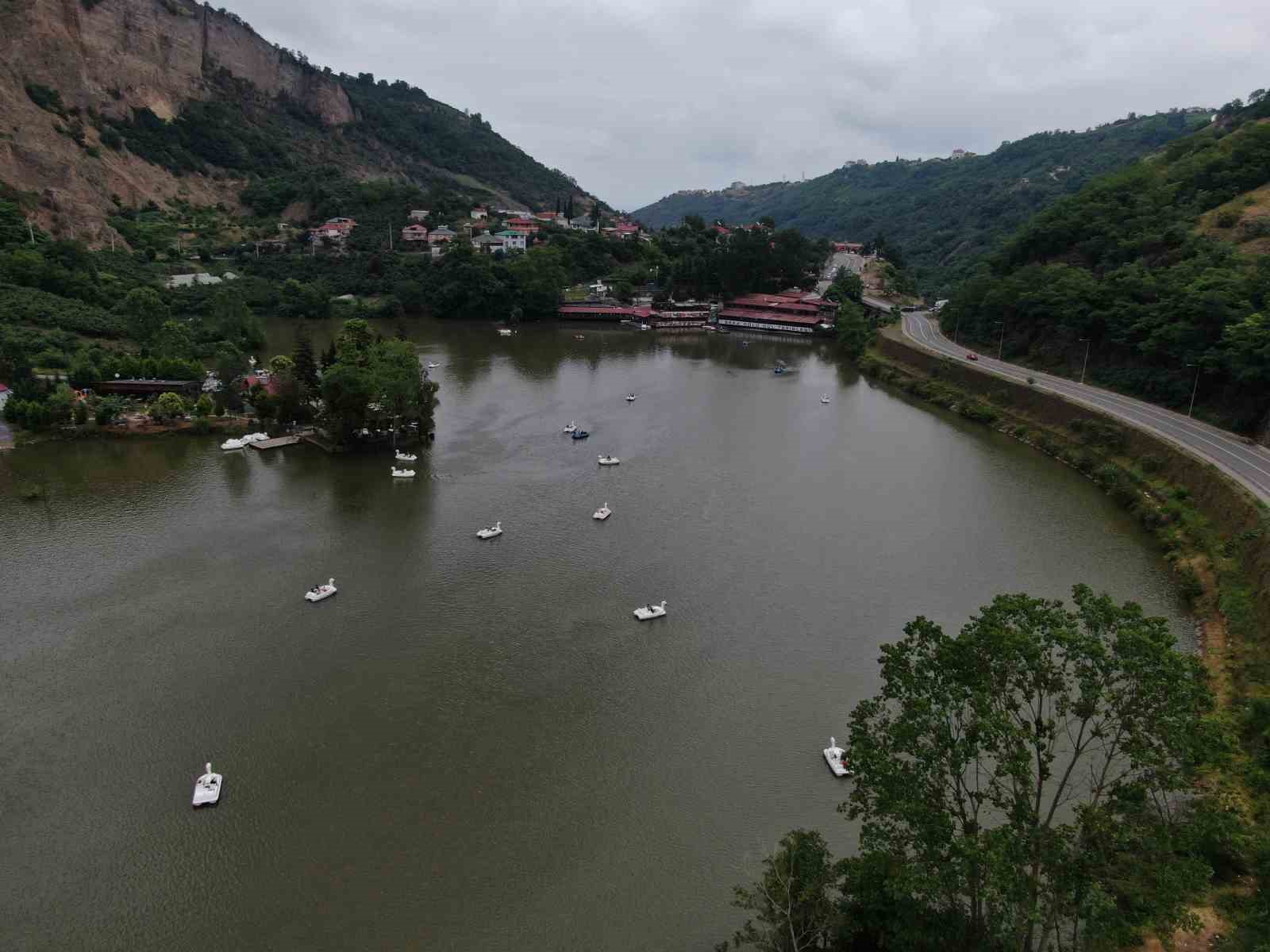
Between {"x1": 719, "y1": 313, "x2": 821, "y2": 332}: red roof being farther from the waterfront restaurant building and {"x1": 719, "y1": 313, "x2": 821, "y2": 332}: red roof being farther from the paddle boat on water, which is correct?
the paddle boat on water

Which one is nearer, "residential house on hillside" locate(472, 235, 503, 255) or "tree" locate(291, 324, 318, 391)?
"tree" locate(291, 324, 318, 391)

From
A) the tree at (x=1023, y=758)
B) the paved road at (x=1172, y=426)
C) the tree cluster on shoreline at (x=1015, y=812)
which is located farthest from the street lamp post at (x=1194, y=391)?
the tree at (x=1023, y=758)

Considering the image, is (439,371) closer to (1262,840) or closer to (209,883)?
(209,883)

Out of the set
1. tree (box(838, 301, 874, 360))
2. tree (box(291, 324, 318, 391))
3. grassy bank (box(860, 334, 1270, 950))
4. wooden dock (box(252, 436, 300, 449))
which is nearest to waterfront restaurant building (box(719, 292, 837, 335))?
tree (box(838, 301, 874, 360))

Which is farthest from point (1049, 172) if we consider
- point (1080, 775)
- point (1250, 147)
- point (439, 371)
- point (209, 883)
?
point (209, 883)

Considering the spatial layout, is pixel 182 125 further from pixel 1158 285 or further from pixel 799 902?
pixel 799 902

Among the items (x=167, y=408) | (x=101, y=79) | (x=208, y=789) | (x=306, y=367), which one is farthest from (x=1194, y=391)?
(x=101, y=79)

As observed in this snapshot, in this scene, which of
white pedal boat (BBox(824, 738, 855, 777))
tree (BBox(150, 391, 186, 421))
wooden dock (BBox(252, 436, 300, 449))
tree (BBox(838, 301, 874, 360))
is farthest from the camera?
tree (BBox(838, 301, 874, 360))
